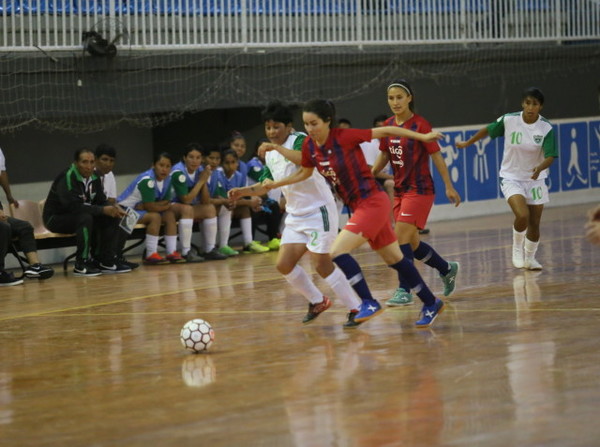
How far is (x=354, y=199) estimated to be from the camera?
876 centimetres

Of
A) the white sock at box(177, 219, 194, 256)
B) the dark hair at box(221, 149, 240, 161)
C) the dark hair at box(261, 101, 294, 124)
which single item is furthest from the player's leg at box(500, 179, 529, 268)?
the dark hair at box(221, 149, 240, 161)

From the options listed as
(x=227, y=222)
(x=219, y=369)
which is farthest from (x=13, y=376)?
(x=227, y=222)

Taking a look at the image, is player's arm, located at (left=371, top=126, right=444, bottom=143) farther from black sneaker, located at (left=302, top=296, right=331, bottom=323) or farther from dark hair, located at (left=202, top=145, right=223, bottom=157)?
dark hair, located at (left=202, top=145, right=223, bottom=157)

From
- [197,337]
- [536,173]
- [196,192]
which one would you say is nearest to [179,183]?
[196,192]

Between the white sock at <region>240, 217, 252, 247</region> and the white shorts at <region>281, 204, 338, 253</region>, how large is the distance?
7194 mm

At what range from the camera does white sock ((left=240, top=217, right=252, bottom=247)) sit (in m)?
16.4

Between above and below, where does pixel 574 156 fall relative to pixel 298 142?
below

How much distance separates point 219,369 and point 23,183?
10234 millimetres

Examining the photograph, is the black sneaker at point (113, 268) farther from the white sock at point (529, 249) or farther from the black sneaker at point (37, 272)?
the white sock at point (529, 249)

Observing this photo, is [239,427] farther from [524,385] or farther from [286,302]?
[286,302]

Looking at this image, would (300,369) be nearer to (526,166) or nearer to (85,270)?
(526,166)

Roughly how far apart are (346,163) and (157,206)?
669cm

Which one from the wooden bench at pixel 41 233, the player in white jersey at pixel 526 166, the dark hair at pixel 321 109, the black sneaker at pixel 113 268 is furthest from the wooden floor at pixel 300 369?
the black sneaker at pixel 113 268

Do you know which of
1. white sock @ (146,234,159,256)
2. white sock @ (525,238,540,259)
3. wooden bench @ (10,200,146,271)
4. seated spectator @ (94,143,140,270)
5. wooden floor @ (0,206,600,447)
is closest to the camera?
wooden floor @ (0,206,600,447)
